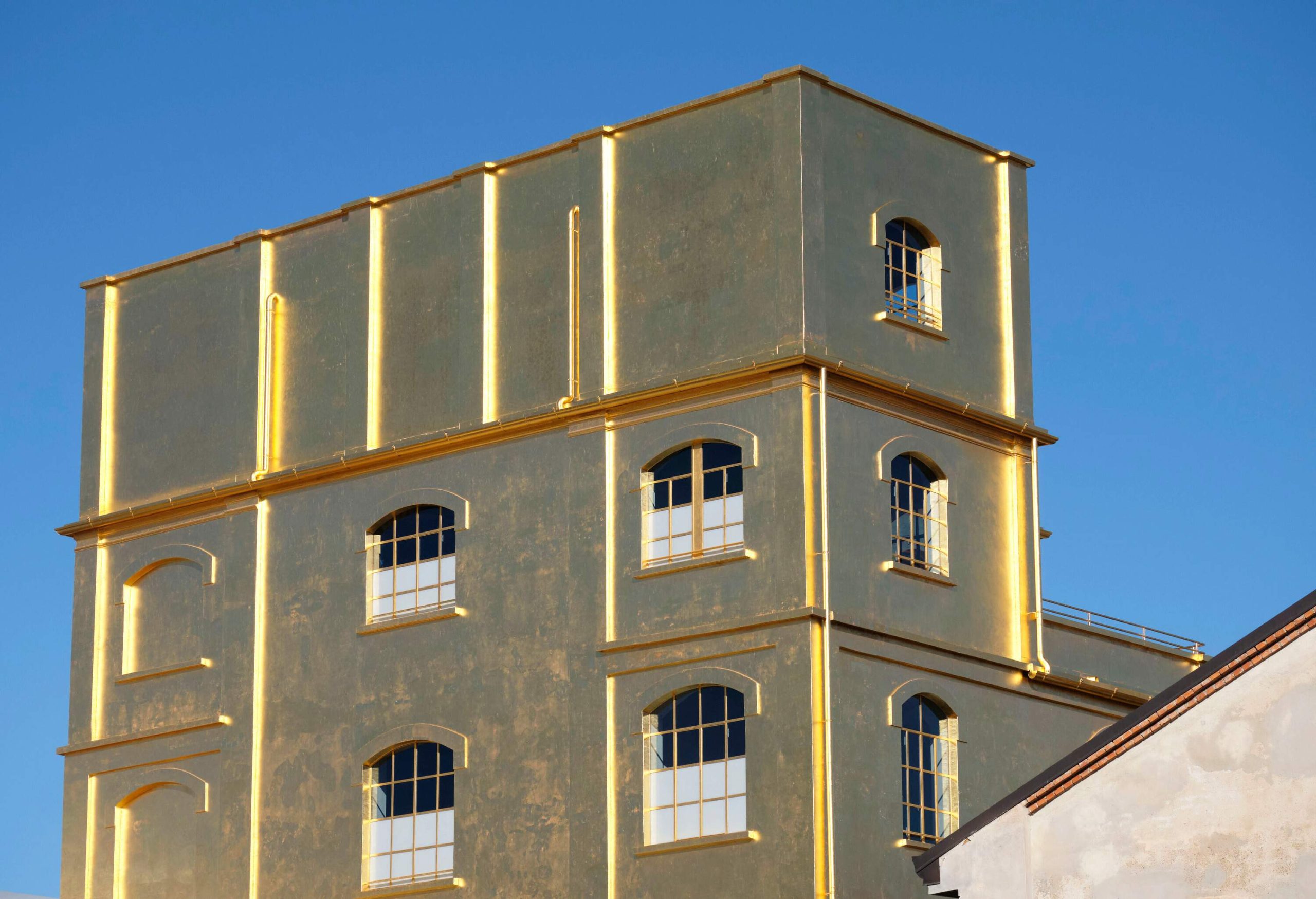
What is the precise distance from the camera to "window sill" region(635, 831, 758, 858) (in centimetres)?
3259

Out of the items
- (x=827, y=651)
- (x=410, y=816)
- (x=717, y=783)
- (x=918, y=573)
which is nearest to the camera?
(x=827, y=651)

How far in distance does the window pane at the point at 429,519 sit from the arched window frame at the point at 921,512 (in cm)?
704

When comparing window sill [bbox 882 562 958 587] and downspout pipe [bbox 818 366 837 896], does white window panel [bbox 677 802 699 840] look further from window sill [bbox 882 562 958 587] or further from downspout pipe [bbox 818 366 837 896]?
window sill [bbox 882 562 958 587]

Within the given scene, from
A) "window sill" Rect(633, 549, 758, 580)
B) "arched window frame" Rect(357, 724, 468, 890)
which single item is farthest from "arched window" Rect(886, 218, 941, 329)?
"arched window frame" Rect(357, 724, 468, 890)

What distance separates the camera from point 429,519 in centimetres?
3731

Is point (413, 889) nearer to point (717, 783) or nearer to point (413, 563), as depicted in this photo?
point (413, 563)

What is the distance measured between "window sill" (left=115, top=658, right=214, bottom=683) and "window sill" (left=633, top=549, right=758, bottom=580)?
8.28 metres

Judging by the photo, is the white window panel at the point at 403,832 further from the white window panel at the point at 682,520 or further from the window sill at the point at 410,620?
the white window panel at the point at 682,520

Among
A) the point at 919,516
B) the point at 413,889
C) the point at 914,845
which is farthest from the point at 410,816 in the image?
the point at 919,516

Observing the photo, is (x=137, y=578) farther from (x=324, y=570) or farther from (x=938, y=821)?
(x=938, y=821)

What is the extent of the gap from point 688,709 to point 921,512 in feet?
15.1

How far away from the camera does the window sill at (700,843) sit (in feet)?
107

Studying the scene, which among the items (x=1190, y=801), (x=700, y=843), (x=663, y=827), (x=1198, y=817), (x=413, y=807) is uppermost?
(x=413, y=807)

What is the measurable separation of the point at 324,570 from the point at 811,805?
966 cm
